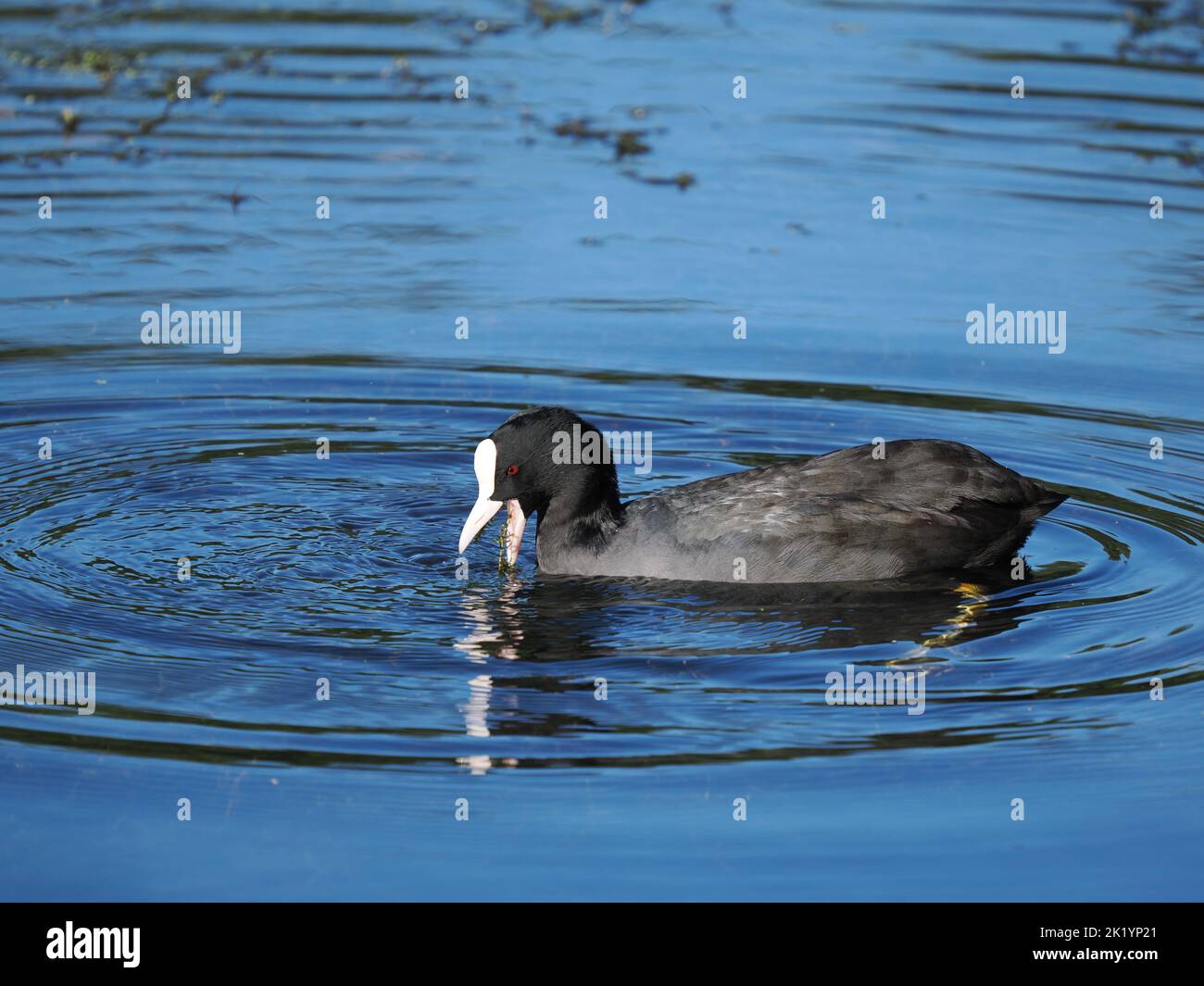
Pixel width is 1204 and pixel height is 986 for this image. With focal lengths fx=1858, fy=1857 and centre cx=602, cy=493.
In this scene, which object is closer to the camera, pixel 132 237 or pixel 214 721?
pixel 214 721

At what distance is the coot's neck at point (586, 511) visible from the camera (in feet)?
26.5

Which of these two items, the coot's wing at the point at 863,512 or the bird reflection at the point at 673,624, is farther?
the coot's wing at the point at 863,512

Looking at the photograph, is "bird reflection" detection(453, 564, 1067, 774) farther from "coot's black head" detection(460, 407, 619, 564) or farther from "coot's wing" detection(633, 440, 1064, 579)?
"coot's black head" detection(460, 407, 619, 564)

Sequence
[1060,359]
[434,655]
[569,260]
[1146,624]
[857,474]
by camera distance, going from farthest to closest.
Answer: [569,260]
[1060,359]
[857,474]
[1146,624]
[434,655]

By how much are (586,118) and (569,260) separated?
295cm

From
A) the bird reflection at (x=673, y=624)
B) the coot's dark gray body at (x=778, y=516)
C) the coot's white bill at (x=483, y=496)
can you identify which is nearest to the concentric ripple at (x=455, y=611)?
the bird reflection at (x=673, y=624)

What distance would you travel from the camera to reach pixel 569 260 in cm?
1248

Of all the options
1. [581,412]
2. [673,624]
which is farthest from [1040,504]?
[581,412]

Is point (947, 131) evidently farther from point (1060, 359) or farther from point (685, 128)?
point (1060, 359)

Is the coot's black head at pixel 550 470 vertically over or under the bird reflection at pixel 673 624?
over

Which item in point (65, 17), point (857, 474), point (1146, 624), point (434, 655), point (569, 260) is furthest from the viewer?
point (65, 17)

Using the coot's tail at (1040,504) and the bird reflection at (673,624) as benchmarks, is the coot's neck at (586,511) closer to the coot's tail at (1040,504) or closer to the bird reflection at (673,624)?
the bird reflection at (673,624)

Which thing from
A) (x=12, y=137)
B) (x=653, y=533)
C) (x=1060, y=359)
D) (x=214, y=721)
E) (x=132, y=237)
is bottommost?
(x=214, y=721)

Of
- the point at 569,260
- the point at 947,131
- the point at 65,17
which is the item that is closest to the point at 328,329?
the point at 569,260
